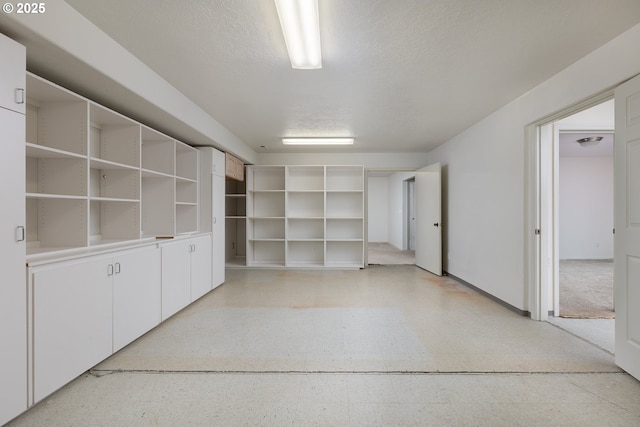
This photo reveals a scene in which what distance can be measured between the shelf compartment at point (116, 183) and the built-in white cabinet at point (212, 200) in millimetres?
1319

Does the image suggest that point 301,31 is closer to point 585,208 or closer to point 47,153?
point 47,153

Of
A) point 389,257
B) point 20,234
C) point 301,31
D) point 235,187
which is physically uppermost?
point 301,31

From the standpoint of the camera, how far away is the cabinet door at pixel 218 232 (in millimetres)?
4301

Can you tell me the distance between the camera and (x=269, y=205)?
6.33 m

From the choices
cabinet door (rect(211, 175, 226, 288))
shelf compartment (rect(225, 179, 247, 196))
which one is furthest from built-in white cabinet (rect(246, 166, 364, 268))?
cabinet door (rect(211, 175, 226, 288))

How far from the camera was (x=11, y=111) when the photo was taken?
155cm

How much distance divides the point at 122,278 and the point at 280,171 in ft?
13.9

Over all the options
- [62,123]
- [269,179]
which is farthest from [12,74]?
[269,179]

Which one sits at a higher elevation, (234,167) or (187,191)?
(234,167)

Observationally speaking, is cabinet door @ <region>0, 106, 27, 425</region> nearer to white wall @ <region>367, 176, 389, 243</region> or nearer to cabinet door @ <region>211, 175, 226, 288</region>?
cabinet door @ <region>211, 175, 226, 288</region>

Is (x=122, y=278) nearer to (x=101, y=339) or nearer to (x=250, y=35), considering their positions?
(x=101, y=339)

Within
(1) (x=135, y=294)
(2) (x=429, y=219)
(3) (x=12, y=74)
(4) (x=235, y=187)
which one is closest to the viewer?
(3) (x=12, y=74)

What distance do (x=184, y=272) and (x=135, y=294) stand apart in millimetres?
889

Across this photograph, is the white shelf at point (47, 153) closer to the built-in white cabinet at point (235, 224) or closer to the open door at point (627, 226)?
the open door at point (627, 226)
